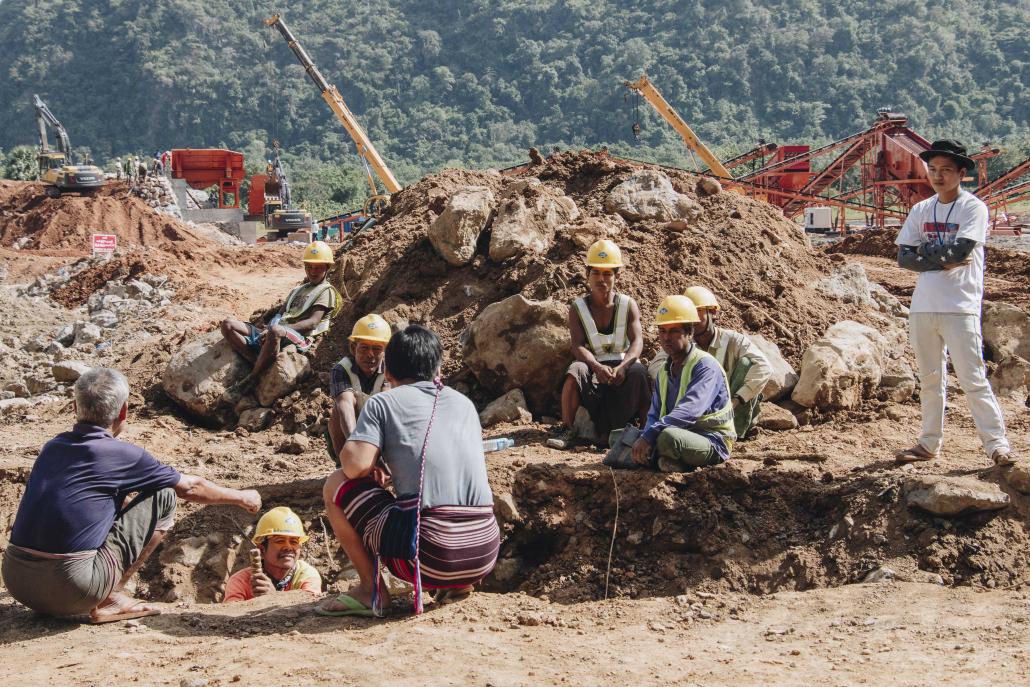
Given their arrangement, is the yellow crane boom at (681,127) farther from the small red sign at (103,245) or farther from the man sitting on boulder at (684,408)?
the man sitting on boulder at (684,408)

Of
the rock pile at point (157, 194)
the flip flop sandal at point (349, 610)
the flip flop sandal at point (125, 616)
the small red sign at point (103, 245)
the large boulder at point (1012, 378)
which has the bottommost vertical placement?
the flip flop sandal at point (125, 616)

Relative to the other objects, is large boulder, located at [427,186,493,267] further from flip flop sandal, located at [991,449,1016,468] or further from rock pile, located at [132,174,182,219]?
rock pile, located at [132,174,182,219]

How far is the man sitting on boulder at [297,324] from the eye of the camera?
844 centimetres

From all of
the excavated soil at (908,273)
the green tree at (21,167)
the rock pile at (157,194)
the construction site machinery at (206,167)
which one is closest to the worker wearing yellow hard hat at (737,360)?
the excavated soil at (908,273)

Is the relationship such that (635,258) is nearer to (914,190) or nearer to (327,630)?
(327,630)

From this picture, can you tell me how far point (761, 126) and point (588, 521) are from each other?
68813 mm

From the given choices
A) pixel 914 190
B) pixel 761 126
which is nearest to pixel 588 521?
pixel 914 190

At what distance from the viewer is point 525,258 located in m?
A: 8.46

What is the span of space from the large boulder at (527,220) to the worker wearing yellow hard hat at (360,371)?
8.74ft

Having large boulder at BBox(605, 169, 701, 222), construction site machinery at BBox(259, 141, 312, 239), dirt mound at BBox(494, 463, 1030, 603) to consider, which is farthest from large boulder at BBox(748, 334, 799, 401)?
construction site machinery at BBox(259, 141, 312, 239)

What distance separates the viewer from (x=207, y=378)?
340 inches

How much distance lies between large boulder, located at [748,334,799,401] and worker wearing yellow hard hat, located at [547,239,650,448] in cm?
100

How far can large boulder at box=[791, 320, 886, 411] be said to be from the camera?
6.96 metres

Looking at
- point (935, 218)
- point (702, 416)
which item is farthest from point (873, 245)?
point (702, 416)
